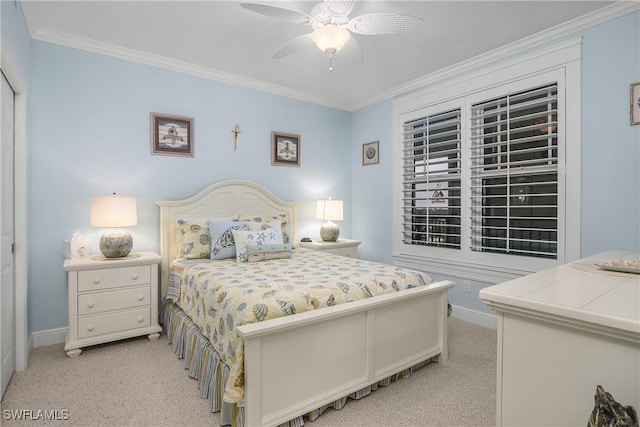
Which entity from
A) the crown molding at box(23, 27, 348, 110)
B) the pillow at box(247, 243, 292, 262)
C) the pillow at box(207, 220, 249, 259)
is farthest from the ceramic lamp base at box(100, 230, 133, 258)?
the crown molding at box(23, 27, 348, 110)

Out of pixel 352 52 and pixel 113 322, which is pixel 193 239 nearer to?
pixel 113 322

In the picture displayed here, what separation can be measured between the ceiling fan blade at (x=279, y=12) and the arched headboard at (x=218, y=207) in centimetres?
199

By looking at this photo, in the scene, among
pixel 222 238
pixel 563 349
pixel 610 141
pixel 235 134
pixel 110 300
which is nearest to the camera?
pixel 563 349

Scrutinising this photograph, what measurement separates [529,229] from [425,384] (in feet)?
5.42

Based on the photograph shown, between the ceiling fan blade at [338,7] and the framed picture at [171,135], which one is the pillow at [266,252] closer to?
the framed picture at [171,135]

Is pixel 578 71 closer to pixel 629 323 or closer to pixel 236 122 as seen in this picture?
pixel 629 323

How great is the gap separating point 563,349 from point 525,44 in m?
2.97

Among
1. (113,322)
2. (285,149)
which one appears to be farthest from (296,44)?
(113,322)

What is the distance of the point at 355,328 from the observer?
1977mm

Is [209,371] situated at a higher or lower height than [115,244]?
lower

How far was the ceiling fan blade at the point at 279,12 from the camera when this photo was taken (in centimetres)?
190

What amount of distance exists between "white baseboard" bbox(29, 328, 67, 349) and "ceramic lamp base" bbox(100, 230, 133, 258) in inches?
31.8

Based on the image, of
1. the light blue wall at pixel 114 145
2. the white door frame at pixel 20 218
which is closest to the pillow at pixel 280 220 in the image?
the light blue wall at pixel 114 145

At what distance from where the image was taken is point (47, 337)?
2.81 metres
